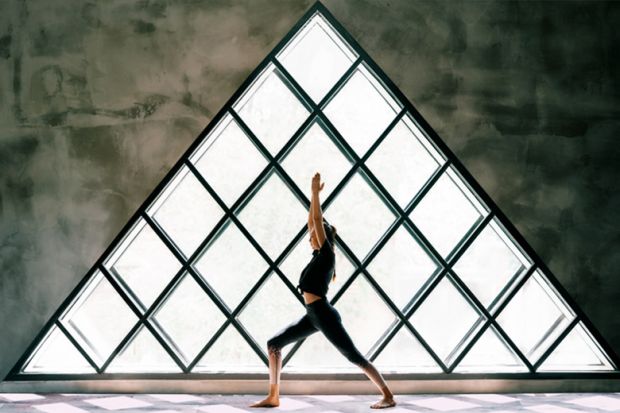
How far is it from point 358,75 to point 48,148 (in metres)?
2.70

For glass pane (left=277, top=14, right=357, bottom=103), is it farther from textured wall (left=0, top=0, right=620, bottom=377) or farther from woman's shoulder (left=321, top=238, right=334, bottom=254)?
woman's shoulder (left=321, top=238, right=334, bottom=254)

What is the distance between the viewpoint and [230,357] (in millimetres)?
5379

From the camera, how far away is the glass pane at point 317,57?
5.37 meters

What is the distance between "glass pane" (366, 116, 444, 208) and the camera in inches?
209

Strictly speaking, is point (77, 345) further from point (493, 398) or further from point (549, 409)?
point (549, 409)

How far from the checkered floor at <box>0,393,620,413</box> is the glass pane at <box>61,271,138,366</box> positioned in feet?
1.34

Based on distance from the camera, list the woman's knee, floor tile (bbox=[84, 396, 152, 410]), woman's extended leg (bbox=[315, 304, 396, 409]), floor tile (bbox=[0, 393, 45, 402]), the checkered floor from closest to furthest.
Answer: woman's extended leg (bbox=[315, 304, 396, 409]), the woman's knee, the checkered floor, floor tile (bbox=[84, 396, 152, 410]), floor tile (bbox=[0, 393, 45, 402])

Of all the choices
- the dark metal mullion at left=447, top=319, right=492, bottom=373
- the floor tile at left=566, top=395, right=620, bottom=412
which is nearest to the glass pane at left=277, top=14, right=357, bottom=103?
the dark metal mullion at left=447, top=319, right=492, bottom=373

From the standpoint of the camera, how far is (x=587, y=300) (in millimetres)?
5410

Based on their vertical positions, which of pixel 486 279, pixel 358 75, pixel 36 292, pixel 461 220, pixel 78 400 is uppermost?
pixel 358 75

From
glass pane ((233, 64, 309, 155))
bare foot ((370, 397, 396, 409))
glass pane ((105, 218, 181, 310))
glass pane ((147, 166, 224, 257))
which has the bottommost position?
bare foot ((370, 397, 396, 409))

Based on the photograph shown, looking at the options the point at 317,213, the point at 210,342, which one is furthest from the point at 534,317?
the point at 210,342

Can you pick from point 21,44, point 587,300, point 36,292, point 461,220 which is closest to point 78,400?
point 36,292

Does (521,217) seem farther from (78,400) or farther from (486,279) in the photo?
(78,400)
